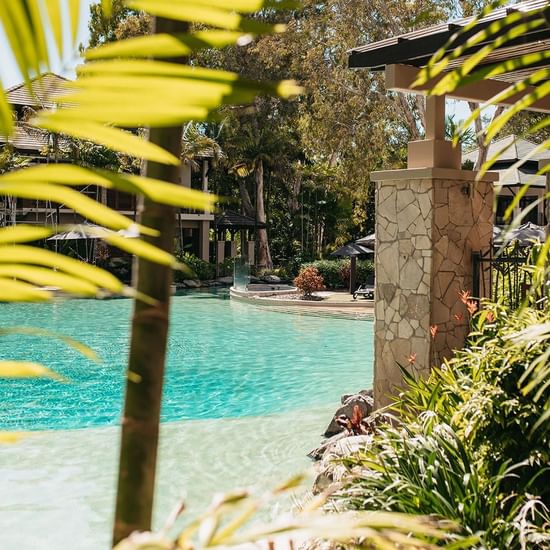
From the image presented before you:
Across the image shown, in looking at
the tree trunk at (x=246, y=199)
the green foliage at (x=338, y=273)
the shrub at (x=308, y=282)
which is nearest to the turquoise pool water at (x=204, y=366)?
the shrub at (x=308, y=282)

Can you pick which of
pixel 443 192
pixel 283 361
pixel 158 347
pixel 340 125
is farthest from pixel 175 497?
pixel 340 125

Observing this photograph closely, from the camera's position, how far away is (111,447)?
26.8 ft

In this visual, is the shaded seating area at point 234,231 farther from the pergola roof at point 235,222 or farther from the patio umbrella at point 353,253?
the patio umbrella at point 353,253

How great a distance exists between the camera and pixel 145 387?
0.77 metres

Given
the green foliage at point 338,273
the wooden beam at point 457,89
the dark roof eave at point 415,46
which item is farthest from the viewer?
the green foliage at point 338,273

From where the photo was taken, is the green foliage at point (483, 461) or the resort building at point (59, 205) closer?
the green foliage at point (483, 461)

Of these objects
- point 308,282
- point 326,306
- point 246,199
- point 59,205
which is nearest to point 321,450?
point 326,306

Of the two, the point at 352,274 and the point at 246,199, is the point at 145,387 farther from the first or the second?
the point at 246,199

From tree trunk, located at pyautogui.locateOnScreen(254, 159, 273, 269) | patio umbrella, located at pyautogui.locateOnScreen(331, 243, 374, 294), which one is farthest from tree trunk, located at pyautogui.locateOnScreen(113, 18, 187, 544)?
tree trunk, located at pyautogui.locateOnScreen(254, 159, 273, 269)

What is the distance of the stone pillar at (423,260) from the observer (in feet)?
22.2

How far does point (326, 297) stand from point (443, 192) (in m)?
18.3

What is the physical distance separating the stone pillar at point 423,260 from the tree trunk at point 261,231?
94.2 feet

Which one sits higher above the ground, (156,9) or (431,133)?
(431,133)

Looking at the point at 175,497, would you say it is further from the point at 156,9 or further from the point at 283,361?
the point at 283,361
